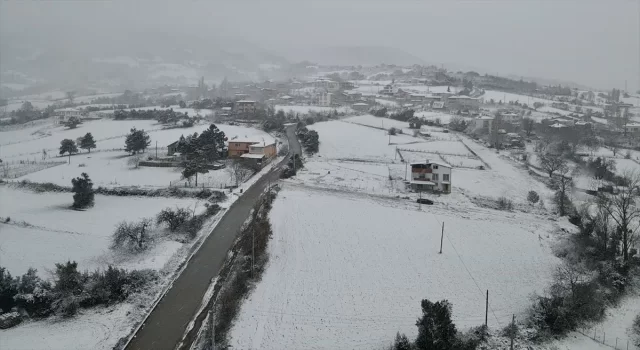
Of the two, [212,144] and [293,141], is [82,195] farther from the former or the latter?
[293,141]

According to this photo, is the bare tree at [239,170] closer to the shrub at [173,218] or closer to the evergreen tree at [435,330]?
the shrub at [173,218]

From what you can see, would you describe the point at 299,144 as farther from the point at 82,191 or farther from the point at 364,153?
the point at 82,191

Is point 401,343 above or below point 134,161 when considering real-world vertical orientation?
below

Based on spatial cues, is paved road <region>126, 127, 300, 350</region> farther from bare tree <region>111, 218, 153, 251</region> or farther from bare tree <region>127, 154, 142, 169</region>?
bare tree <region>127, 154, 142, 169</region>

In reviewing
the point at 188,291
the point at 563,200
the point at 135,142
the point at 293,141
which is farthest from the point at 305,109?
the point at 188,291

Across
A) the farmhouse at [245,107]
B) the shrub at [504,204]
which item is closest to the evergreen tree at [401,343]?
the shrub at [504,204]

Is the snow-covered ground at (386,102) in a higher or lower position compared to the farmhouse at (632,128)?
higher

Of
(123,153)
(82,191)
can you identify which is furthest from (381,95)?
(82,191)

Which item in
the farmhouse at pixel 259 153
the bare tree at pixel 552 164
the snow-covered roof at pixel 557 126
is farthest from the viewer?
the snow-covered roof at pixel 557 126
